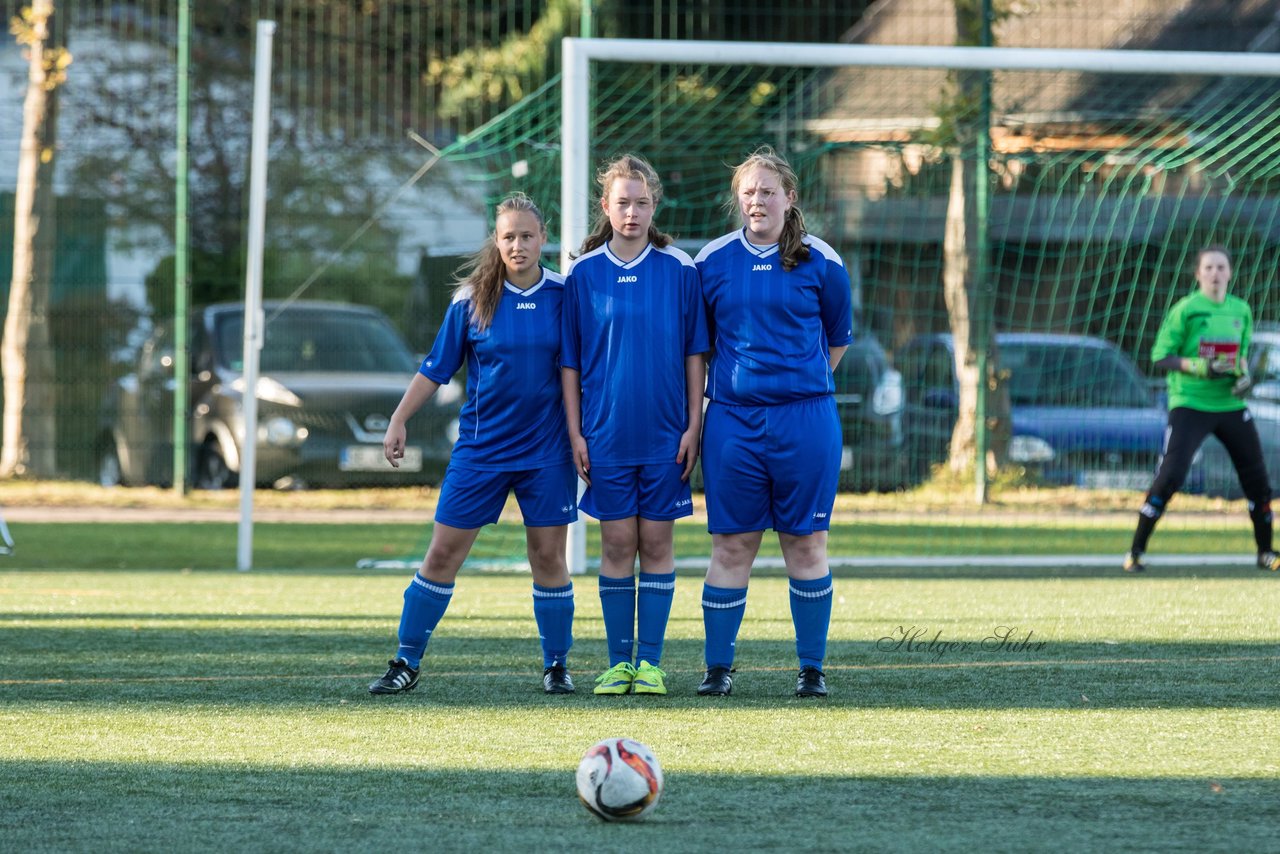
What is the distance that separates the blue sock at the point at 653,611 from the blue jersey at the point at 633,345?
419 mm

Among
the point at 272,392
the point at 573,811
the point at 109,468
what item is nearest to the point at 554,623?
the point at 573,811

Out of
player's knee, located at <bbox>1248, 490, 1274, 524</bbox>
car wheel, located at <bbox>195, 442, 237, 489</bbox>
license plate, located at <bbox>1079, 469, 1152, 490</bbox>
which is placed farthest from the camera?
car wheel, located at <bbox>195, 442, 237, 489</bbox>

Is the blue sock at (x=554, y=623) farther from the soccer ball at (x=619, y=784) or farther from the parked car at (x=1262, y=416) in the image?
the parked car at (x=1262, y=416)

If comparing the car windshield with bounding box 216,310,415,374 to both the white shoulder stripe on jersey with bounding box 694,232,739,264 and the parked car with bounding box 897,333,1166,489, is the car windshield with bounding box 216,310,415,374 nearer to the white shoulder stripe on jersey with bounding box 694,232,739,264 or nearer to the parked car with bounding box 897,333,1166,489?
the parked car with bounding box 897,333,1166,489

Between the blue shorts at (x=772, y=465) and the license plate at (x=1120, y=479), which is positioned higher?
the blue shorts at (x=772, y=465)

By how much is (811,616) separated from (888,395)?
9.10m

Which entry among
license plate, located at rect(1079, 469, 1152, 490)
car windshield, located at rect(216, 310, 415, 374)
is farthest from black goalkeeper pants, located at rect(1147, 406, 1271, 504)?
car windshield, located at rect(216, 310, 415, 374)

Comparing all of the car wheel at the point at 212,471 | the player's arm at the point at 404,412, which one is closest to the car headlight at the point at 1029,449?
the car wheel at the point at 212,471

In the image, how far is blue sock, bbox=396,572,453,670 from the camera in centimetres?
589

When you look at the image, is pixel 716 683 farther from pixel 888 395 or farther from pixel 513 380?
pixel 888 395

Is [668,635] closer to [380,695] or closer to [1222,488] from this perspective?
[380,695]

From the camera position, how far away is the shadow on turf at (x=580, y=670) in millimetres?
5672

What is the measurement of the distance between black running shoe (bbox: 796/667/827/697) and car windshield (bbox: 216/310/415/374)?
32.8 ft

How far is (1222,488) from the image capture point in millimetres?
14273
